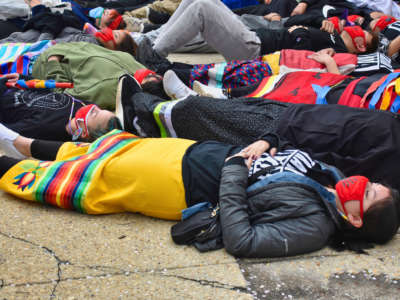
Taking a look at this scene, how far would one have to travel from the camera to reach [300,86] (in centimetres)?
269

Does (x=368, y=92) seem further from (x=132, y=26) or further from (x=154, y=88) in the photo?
(x=132, y=26)

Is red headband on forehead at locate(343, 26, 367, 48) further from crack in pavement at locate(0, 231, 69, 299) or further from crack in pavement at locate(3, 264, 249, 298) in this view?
crack in pavement at locate(0, 231, 69, 299)

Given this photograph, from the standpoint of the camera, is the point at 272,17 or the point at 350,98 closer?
the point at 350,98

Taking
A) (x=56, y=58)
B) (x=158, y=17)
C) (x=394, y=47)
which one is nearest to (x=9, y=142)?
(x=56, y=58)

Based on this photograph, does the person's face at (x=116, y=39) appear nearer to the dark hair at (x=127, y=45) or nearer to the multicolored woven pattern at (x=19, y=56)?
the dark hair at (x=127, y=45)

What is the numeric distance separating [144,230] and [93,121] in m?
1.01

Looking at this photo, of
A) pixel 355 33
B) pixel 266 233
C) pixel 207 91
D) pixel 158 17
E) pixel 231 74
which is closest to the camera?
pixel 266 233

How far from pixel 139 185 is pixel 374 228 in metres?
1.00

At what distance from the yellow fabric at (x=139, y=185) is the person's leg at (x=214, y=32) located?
1819mm

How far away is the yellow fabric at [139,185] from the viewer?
186 centimetres

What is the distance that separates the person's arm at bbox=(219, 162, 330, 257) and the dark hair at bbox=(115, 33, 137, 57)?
8.56 ft

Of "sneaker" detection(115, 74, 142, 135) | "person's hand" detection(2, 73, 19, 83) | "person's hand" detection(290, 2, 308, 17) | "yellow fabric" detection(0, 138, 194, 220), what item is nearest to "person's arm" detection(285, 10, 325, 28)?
"person's hand" detection(290, 2, 308, 17)

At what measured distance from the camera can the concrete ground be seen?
4.62ft

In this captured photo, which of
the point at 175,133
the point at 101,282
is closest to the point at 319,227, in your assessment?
the point at 101,282
